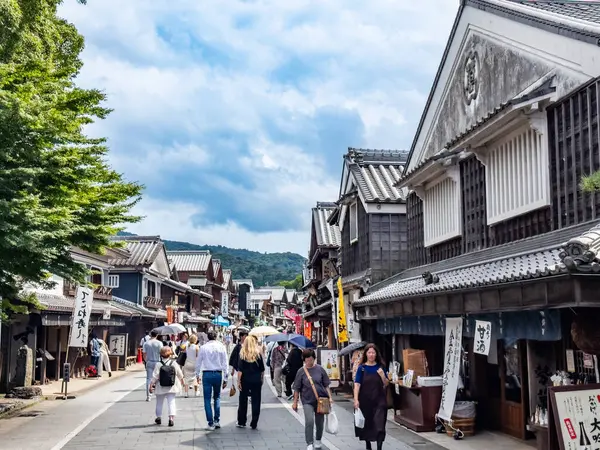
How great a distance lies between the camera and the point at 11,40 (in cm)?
1429

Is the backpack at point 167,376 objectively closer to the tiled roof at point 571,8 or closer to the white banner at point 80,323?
the white banner at point 80,323

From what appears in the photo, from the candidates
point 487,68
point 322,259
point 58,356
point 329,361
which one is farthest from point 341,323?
point 322,259

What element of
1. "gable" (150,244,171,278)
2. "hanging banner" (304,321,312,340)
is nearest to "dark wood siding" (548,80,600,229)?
"hanging banner" (304,321,312,340)

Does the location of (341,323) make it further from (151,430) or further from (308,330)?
(308,330)

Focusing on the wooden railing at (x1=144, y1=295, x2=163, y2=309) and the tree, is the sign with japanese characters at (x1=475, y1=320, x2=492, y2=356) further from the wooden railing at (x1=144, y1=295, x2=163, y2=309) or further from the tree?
the wooden railing at (x1=144, y1=295, x2=163, y2=309)

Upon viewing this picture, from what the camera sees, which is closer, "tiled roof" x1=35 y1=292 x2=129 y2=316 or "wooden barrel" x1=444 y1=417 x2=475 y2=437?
"wooden barrel" x1=444 y1=417 x2=475 y2=437

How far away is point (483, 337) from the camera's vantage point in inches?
481

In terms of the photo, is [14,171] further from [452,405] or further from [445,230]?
[445,230]

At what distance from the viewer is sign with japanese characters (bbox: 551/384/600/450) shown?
8.48 m

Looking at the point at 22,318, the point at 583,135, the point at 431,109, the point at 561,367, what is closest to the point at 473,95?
the point at 431,109

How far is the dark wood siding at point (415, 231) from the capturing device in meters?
20.7

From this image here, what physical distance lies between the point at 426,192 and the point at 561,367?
8750mm

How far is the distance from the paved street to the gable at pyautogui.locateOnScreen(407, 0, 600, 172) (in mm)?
7426

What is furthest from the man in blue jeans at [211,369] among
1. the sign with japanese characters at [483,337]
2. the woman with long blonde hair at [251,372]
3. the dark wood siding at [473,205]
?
the dark wood siding at [473,205]
